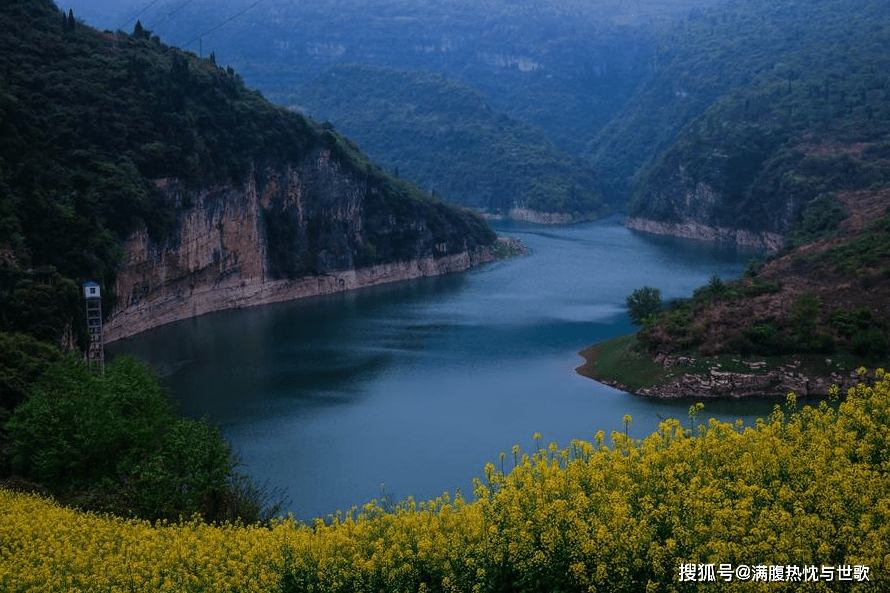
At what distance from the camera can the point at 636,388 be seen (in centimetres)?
6112

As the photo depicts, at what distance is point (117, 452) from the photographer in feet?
122

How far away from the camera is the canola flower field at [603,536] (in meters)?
18.4

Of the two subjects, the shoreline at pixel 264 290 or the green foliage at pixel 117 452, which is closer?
the green foliage at pixel 117 452

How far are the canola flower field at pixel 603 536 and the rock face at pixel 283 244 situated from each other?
54784 mm

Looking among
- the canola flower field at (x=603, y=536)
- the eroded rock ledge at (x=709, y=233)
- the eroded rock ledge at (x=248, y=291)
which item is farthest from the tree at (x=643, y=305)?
the eroded rock ledge at (x=709, y=233)

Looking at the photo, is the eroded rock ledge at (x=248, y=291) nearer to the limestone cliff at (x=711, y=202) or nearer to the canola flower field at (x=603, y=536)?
the limestone cliff at (x=711, y=202)

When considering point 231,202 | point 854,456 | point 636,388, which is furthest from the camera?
point 231,202

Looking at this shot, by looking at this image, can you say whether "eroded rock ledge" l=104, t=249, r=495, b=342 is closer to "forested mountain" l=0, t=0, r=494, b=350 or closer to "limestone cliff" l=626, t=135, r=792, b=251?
"forested mountain" l=0, t=0, r=494, b=350

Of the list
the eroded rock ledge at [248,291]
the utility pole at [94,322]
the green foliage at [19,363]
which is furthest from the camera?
the eroded rock ledge at [248,291]

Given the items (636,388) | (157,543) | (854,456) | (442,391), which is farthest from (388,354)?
(854,456)

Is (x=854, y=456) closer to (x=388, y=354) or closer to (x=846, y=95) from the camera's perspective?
(x=388, y=354)

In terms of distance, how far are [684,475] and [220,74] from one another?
290 ft

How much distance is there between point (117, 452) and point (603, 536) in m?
23.7

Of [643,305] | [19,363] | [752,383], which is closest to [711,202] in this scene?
[643,305]
